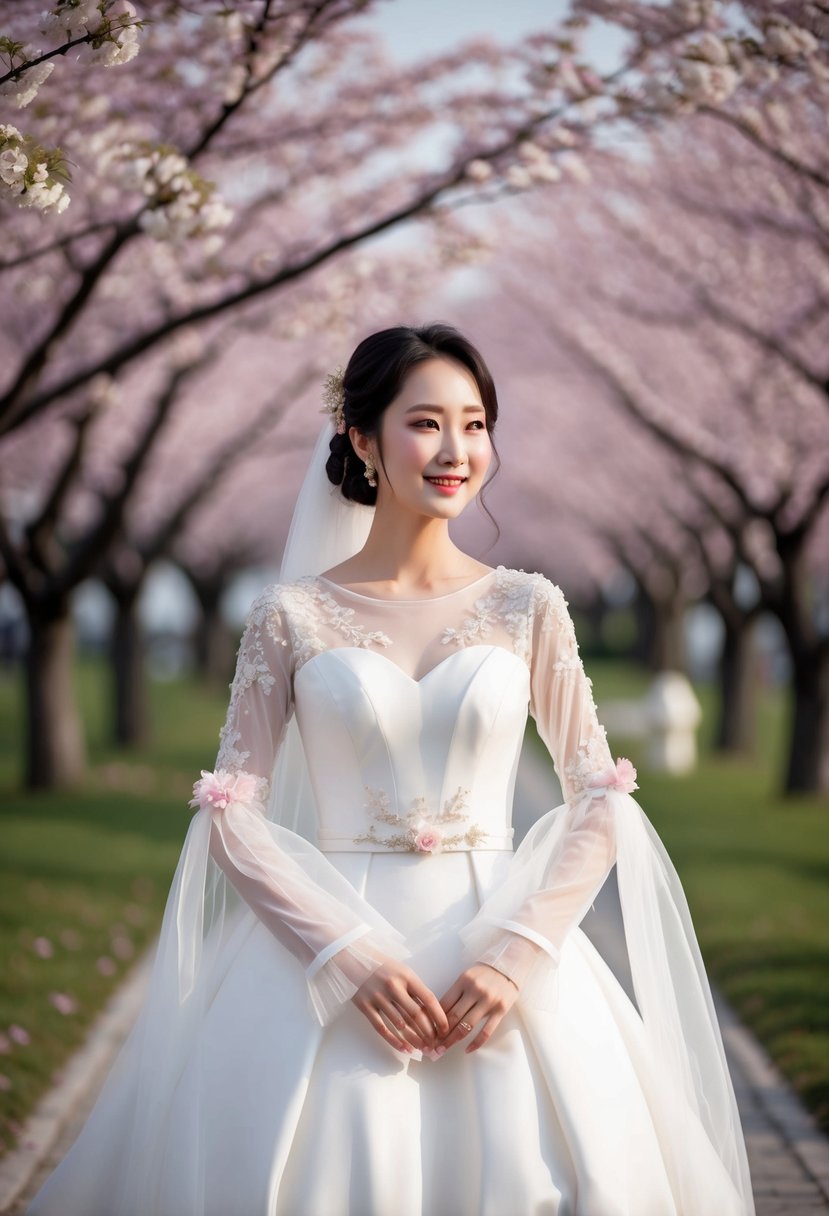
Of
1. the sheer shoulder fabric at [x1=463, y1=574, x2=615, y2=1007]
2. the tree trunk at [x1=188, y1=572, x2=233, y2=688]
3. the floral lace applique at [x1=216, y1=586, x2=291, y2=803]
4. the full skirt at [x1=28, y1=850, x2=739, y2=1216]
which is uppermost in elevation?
the floral lace applique at [x1=216, y1=586, x2=291, y2=803]

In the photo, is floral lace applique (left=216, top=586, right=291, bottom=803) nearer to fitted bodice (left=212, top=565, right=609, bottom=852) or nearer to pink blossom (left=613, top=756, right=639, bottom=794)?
fitted bodice (left=212, top=565, right=609, bottom=852)

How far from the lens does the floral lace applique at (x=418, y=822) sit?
3139 mm

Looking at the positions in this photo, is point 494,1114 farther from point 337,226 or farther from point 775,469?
point 775,469

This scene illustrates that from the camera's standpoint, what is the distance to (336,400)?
3.52 metres

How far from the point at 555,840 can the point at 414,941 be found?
42 cm

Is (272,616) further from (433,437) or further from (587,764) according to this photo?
(587,764)

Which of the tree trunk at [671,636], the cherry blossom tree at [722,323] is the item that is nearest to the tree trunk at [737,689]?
the cherry blossom tree at [722,323]

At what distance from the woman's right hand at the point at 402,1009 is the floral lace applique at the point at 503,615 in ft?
2.55

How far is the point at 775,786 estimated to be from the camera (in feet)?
54.4

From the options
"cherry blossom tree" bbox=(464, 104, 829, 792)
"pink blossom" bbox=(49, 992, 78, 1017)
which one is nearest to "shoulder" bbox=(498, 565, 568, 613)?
"pink blossom" bbox=(49, 992, 78, 1017)

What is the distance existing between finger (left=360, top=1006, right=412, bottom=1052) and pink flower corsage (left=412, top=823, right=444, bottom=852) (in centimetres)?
38

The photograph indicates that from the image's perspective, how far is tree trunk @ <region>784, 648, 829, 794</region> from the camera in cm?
1466

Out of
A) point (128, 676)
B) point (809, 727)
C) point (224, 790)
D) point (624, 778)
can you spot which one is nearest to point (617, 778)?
point (624, 778)

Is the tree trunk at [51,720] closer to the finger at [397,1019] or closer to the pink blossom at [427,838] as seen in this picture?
the pink blossom at [427,838]
